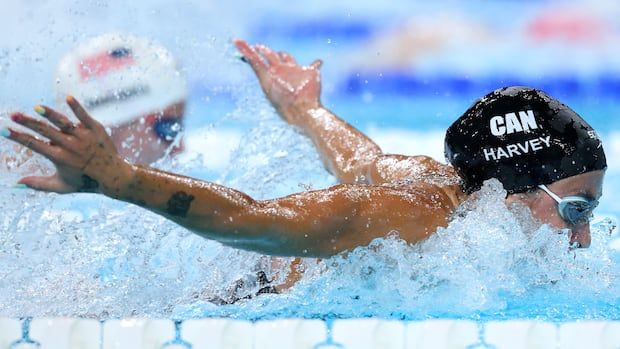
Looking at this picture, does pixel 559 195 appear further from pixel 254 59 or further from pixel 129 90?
pixel 129 90

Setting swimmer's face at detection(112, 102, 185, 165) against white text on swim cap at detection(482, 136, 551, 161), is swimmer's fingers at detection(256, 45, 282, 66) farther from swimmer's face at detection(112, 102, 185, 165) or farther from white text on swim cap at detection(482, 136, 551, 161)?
white text on swim cap at detection(482, 136, 551, 161)

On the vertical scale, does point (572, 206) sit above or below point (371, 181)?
below

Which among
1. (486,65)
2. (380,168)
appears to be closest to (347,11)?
(486,65)

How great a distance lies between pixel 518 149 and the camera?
212 centimetres

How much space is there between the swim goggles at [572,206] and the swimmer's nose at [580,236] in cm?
4

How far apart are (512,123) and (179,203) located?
89cm

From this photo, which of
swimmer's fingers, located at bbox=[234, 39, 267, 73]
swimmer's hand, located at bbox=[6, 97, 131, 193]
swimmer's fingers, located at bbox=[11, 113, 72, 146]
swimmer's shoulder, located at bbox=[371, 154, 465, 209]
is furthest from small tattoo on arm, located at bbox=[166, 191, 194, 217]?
swimmer's fingers, located at bbox=[234, 39, 267, 73]

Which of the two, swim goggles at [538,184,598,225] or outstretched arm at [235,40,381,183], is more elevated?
outstretched arm at [235,40,381,183]

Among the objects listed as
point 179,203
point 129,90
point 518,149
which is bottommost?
point 179,203

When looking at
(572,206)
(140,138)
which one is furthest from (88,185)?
(140,138)

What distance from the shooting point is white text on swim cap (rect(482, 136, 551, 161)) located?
6.89 feet

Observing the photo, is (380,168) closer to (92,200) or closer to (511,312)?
(511,312)

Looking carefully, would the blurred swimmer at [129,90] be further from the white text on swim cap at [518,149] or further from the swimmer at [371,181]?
the white text on swim cap at [518,149]

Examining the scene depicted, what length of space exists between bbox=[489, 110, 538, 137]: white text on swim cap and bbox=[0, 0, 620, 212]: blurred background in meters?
2.58
